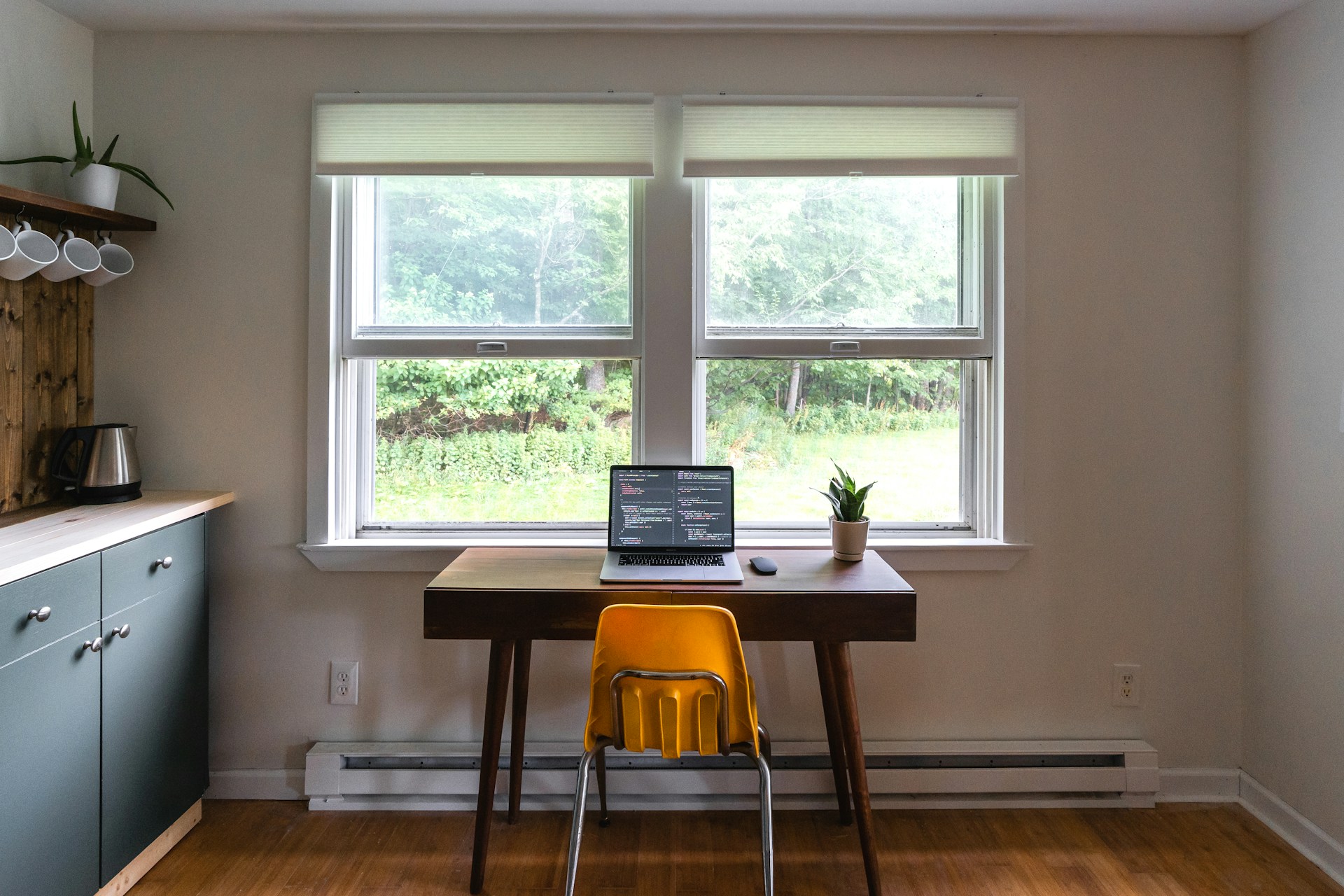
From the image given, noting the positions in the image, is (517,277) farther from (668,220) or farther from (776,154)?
(776,154)

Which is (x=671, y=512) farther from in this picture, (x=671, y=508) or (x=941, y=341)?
(x=941, y=341)

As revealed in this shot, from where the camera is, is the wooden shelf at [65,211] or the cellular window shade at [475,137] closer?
the wooden shelf at [65,211]

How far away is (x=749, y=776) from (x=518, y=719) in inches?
29.5

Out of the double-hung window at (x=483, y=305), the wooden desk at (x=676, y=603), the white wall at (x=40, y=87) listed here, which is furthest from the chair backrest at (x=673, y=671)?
the white wall at (x=40, y=87)

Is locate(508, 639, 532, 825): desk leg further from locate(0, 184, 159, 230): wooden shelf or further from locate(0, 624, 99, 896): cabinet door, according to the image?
locate(0, 184, 159, 230): wooden shelf

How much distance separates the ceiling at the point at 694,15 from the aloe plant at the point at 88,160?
0.36 m

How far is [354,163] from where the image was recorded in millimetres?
2408

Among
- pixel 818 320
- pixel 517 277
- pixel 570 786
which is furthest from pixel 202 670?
pixel 818 320

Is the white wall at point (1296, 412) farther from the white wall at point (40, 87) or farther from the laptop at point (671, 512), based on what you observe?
the white wall at point (40, 87)

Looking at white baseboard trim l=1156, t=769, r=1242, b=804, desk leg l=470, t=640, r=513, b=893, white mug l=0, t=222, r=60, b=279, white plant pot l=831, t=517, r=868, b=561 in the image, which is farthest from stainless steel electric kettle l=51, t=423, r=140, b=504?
white baseboard trim l=1156, t=769, r=1242, b=804

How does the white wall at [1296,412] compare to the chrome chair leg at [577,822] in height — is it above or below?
above

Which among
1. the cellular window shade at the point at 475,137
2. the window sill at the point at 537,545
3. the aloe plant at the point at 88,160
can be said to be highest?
the cellular window shade at the point at 475,137

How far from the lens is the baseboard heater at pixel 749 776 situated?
96.2 inches

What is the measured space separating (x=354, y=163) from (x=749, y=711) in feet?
6.41
